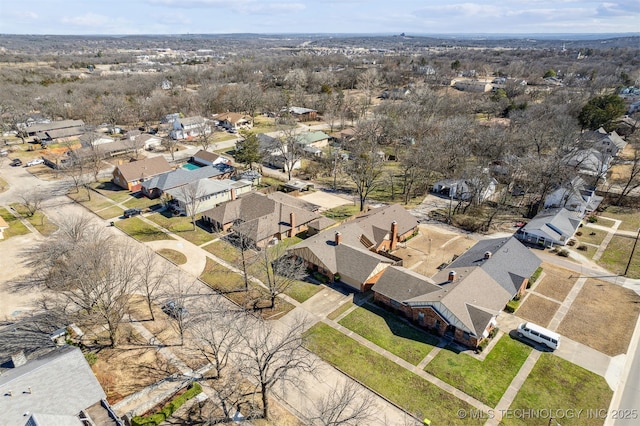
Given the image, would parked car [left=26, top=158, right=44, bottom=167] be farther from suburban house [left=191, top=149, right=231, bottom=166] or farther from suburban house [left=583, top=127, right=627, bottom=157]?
suburban house [left=583, top=127, right=627, bottom=157]

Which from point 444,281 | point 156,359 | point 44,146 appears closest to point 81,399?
point 156,359

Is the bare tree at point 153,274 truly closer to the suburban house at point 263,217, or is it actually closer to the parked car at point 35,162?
the suburban house at point 263,217

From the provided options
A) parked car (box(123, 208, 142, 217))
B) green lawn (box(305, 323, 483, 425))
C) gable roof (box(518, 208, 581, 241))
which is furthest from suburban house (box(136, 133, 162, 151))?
gable roof (box(518, 208, 581, 241))

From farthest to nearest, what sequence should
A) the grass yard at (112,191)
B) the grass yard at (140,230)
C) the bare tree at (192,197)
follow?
the grass yard at (112,191)
the bare tree at (192,197)
the grass yard at (140,230)

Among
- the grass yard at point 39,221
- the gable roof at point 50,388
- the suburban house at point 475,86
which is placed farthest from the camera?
the suburban house at point 475,86

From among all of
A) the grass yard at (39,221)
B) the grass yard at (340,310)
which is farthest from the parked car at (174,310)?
the grass yard at (39,221)

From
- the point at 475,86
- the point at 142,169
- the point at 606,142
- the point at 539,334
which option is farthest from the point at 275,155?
the point at 475,86
